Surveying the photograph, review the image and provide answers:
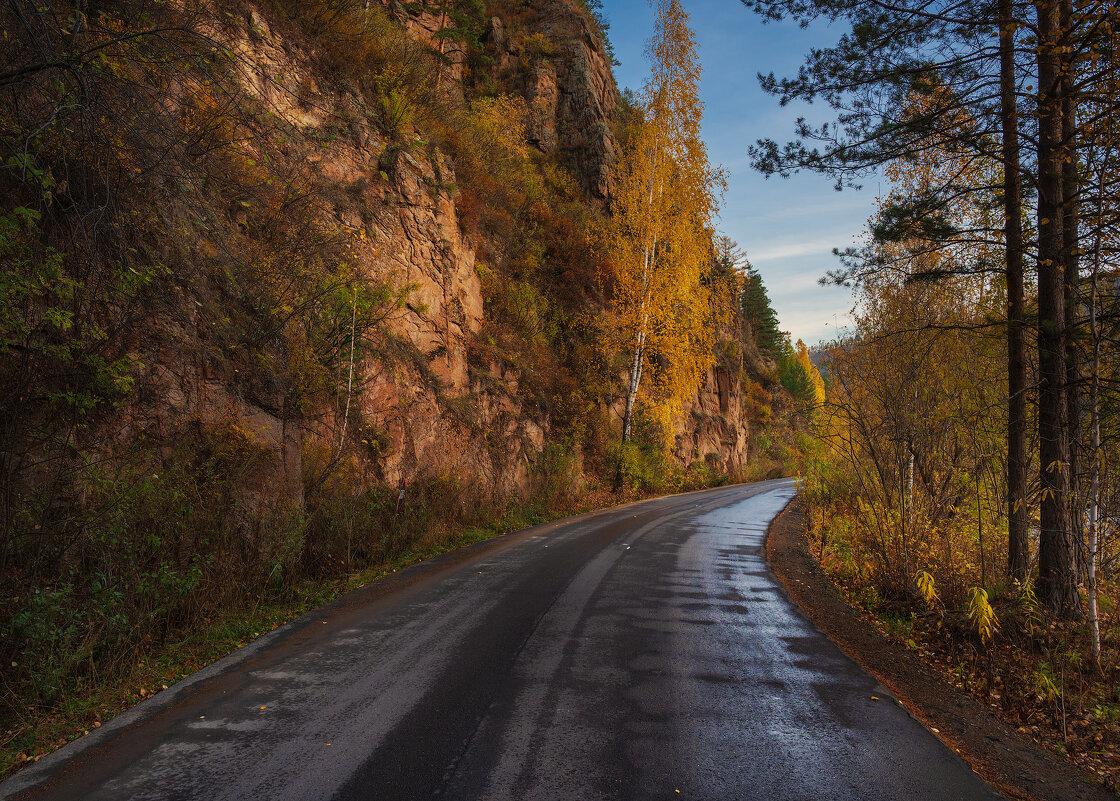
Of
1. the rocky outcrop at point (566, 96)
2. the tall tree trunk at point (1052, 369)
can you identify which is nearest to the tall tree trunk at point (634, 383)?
the rocky outcrop at point (566, 96)

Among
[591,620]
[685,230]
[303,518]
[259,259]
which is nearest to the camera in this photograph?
[591,620]

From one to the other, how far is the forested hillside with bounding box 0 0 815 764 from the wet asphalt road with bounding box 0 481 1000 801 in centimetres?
88

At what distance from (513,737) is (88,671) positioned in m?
3.45

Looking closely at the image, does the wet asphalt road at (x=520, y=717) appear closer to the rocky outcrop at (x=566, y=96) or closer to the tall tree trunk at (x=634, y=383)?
the tall tree trunk at (x=634, y=383)

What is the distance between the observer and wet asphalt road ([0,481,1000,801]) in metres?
3.21

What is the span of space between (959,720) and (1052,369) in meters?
3.73

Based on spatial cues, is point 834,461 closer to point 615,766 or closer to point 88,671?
point 615,766

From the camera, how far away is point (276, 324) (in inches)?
320

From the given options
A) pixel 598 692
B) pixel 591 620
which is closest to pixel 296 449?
pixel 591 620

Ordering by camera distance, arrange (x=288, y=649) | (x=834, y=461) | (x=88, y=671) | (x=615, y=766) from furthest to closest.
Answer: (x=834, y=461)
(x=288, y=649)
(x=88, y=671)
(x=615, y=766)

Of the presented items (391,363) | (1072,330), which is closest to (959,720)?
(1072,330)

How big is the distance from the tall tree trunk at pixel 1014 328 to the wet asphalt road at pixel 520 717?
97.4 inches

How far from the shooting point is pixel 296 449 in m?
8.23

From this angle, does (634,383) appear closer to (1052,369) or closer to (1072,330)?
(1052,369)
